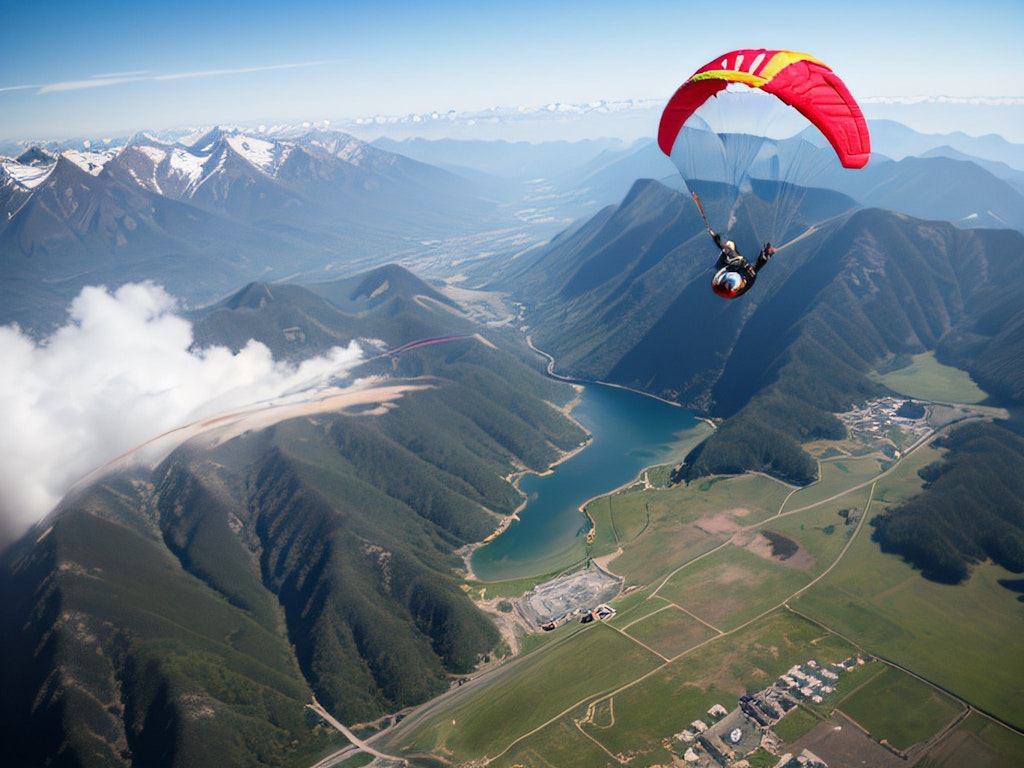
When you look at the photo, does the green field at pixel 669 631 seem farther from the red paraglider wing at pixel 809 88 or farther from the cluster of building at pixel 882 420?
the cluster of building at pixel 882 420

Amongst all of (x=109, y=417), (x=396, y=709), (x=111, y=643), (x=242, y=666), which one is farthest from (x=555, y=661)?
(x=109, y=417)

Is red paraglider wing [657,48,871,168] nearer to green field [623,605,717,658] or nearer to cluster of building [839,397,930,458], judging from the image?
green field [623,605,717,658]

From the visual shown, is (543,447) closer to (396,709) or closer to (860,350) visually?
(396,709)

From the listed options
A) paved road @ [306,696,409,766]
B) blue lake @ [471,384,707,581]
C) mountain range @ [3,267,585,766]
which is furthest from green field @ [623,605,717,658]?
paved road @ [306,696,409,766]

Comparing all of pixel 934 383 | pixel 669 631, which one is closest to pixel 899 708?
pixel 669 631

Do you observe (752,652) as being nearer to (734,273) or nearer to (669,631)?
(669,631)

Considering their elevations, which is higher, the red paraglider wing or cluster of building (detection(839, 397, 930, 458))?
the red paraglider wing

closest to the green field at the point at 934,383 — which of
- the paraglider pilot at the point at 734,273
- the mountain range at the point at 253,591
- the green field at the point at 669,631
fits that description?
the mountain range at the point at 253,591
